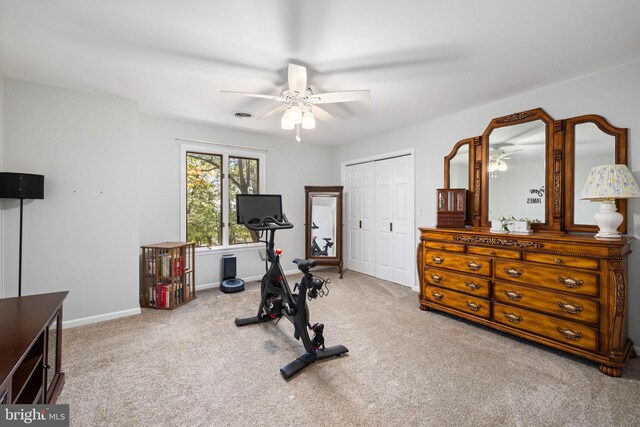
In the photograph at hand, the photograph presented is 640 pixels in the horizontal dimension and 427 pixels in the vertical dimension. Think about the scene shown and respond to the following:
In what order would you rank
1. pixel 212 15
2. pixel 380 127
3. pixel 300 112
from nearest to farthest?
pixel 212 15
pixel 300 112
pixel 380 127

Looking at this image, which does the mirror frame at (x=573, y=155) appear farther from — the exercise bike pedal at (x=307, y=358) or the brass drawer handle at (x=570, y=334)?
the exercise bike pedal at (x=307, y=358)

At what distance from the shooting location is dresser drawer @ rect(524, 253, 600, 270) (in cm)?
218

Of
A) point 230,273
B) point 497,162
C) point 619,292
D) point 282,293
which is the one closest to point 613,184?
point 619,292

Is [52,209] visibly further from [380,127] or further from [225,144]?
[380,127]

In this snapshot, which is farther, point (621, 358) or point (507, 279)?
point (507, 279)

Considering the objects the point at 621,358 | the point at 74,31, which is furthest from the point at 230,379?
the point at 621,358

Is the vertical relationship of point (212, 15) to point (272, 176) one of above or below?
above

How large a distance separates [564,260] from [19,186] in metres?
4.74

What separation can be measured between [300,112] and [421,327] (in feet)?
8.19

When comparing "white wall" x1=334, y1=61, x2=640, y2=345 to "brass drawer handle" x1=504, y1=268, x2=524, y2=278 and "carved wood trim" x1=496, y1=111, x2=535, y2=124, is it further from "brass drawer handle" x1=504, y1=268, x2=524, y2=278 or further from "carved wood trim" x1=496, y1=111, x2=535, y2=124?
"brass drawer handle" x1=504, y1=268, x2=524, y2=278

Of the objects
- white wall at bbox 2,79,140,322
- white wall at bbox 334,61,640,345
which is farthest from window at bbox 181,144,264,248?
white wall at bbox 334,61,640,345

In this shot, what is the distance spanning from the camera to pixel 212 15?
5.93 ft

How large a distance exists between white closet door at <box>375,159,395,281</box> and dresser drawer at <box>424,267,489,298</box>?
135 cm

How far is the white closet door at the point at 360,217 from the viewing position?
16.6 feet
